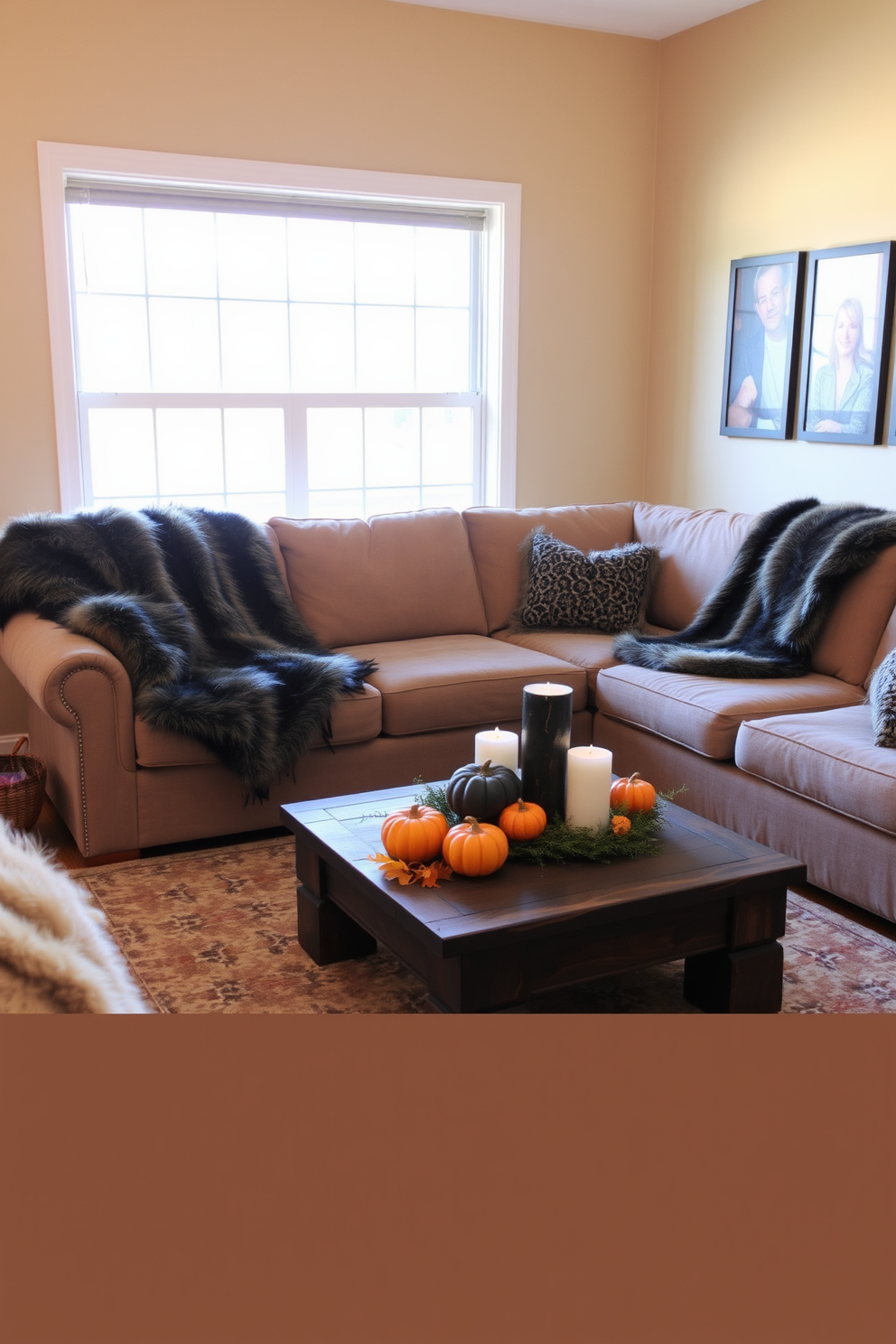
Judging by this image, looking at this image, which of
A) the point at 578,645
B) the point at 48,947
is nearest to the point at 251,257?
the point at 578,645

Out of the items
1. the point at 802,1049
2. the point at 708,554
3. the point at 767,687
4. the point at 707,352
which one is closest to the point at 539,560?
the point at 708,554

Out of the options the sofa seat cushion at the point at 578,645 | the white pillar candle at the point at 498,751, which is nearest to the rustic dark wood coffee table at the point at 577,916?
the white pillar candle at the point at 498,751

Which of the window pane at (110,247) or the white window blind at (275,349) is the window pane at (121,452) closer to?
the white window blind at (275,349)

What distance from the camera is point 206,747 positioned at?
3.03m

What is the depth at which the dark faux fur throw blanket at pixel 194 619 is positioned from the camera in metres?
3.01

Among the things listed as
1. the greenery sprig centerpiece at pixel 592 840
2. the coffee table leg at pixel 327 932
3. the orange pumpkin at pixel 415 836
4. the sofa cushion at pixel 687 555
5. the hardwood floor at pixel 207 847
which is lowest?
the hardwood floor at pixel 207 847

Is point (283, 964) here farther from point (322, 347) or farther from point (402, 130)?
point (402, 130)

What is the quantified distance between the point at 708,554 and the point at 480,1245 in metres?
3.94

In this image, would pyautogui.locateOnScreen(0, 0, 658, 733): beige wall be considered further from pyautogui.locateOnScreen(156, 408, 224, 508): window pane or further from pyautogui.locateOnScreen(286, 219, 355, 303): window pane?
pyautogui.locateOnScreen(156, 408, 224, 508): window pane

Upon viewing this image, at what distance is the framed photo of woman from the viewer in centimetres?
398

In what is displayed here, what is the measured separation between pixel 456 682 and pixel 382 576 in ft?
2.38

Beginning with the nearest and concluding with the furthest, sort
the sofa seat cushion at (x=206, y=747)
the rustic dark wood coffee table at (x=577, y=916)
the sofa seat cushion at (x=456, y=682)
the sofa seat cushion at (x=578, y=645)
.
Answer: the rustic dark wood coffee table at (x=577, y=916) < the sofa seat cushion at (x=206, y=747) < the sofa seat cushion at (x=456, y=682) < the sofa seat cushion at (x=578, y=645)

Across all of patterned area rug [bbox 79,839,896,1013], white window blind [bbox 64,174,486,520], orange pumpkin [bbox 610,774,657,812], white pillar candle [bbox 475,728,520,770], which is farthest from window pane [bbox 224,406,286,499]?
orange pumpkin [bbox 610,774,657,812]

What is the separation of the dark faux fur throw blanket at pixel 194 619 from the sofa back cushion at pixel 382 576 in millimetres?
150
